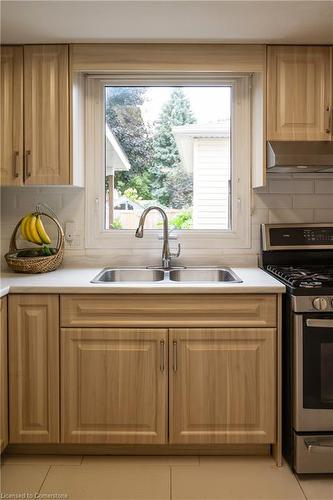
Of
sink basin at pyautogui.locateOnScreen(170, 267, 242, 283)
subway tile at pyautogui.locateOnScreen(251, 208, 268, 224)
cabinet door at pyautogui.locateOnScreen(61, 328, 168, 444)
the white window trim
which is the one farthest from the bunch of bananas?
subway tile at pyautogui.locateOnScreen(251, 208, 268, 224)

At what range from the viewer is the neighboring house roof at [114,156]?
2.70 m

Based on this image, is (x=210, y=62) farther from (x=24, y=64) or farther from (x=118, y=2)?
(x=24, y=64)

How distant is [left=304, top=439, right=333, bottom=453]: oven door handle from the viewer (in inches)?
77.4

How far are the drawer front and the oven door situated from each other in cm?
16

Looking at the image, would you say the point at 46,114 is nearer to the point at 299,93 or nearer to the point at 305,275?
the point at 299,93

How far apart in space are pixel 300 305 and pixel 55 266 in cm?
135

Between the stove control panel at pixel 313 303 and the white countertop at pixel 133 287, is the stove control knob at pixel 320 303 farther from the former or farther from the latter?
the white countertop at pixel 133 287

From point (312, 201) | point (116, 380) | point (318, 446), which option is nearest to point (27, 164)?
point (116, 380)

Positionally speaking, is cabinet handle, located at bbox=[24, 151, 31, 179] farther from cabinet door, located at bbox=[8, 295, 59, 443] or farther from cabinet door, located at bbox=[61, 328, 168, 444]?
cabinet door, located at bbox=[61, 328, 168, 444]

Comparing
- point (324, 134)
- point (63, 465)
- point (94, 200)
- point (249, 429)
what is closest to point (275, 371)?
point (249, 429)

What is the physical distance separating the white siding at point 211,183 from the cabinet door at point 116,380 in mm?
936

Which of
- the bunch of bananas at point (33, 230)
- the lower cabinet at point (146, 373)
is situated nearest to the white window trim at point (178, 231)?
the bunch of bananas at point (33, 230)

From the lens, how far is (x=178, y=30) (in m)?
2.21

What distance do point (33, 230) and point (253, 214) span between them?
1307mm
